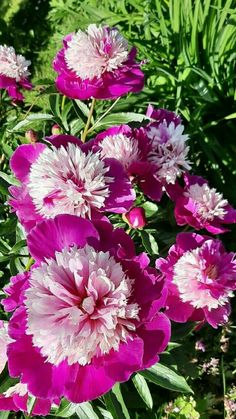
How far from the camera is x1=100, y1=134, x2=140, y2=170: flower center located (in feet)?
3.98

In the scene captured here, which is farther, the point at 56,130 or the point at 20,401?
the point at 56,130

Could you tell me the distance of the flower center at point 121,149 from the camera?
121 cm

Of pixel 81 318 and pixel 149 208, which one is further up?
pixel 81 318

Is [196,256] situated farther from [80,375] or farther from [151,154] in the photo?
[80,375]

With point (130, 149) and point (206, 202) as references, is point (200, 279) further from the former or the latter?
point (130, 149)

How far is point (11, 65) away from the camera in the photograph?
1765mm

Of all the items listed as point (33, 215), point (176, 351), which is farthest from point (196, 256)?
point (176, 351)

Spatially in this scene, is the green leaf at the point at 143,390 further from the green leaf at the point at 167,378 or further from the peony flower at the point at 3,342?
the peony flower at the point at 3,342

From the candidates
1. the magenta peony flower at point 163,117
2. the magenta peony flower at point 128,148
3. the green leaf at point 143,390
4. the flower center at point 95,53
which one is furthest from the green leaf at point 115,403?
the flower center at point 95,53

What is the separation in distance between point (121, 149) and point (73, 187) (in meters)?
0.21

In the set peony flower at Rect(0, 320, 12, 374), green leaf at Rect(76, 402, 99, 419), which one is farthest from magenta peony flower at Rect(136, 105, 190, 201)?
green leaf at Rect(76, 402, 99, 419)

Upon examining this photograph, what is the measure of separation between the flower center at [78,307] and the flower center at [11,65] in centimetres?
104

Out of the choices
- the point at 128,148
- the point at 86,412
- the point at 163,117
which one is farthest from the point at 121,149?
the point at 86,412

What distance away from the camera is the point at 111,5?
9.53 ft
